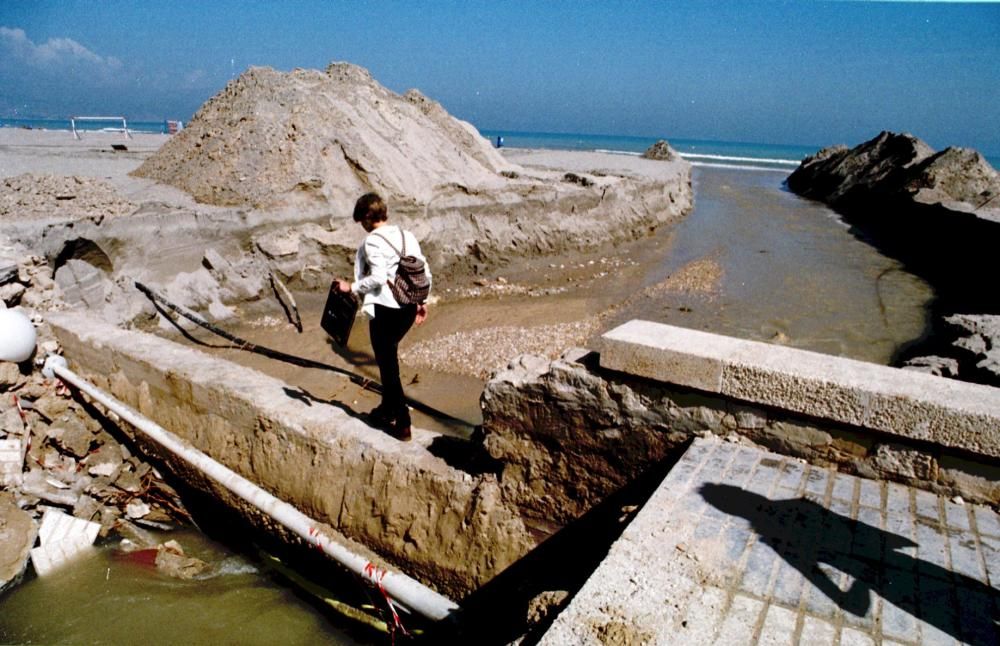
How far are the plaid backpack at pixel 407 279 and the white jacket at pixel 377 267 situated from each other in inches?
0.9

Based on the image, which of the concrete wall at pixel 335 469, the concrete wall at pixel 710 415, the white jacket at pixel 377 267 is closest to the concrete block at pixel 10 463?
the concrete wall at pixel 335 469

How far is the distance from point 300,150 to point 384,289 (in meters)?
6.61

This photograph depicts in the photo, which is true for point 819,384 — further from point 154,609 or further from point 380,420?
point 154,609

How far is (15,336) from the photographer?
507 cm

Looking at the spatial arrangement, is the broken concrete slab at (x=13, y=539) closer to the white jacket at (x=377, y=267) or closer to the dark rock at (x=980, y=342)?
the white jacket at (x=377, y=267)

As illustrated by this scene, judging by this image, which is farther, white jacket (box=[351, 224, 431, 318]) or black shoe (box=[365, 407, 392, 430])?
black shoe (box=[365, 407, 392, 430])

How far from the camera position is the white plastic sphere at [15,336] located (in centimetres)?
503

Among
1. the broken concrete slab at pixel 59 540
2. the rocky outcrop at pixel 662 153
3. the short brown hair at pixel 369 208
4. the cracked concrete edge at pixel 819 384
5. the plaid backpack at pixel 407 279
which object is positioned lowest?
the broken concrete slab at pixel 59 540

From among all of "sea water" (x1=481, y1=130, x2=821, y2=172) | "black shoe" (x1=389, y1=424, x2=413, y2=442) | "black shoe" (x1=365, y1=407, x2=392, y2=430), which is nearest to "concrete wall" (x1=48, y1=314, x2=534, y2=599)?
"black shoe" (x1=389, y1=424, x2=413, y2=442)

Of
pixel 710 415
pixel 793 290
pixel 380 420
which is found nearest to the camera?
pixel 710 415

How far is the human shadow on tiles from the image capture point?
209cm

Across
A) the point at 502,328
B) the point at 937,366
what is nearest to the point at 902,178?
the point at 937,366

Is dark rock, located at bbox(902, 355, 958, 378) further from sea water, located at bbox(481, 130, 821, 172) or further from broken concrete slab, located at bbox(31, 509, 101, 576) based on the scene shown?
sea water, located at bbox(481, 130, 821, 172)

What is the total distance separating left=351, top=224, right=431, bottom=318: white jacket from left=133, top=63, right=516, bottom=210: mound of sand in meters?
5.71
